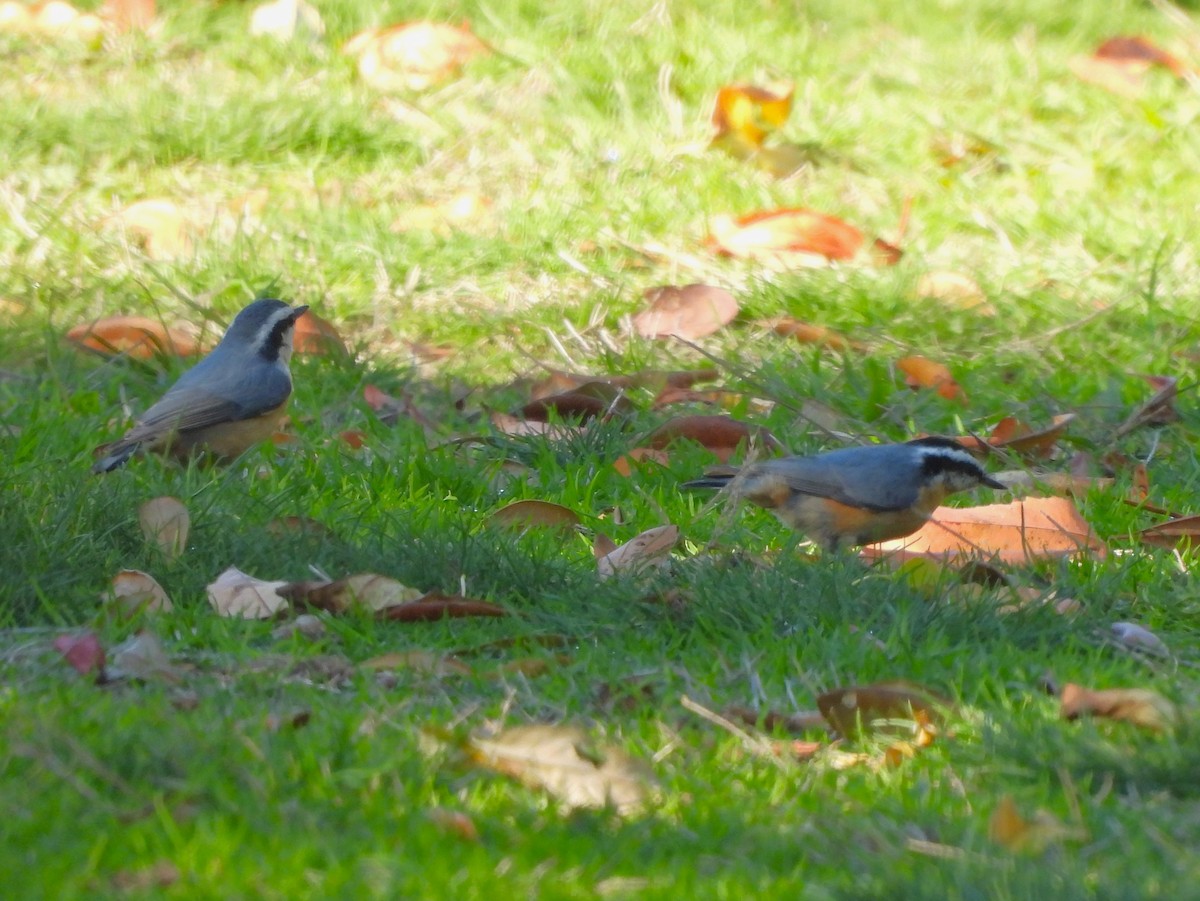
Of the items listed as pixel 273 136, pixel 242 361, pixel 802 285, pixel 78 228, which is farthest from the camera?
pixel 273 136

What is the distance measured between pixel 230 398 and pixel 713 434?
175 centimetres

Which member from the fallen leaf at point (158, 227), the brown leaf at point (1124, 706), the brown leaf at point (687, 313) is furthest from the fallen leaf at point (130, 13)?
the brown leaf at point (1124, 706)

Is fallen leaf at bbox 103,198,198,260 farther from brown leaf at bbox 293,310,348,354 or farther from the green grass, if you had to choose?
brown leaf at bbox 293,310,348,354

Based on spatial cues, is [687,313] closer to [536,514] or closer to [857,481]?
[857,481]

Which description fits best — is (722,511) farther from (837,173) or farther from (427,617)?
(837,173)

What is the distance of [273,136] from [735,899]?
6.95 meters

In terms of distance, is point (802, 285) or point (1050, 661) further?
point (802, 285)

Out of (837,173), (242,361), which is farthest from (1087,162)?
(242,361)

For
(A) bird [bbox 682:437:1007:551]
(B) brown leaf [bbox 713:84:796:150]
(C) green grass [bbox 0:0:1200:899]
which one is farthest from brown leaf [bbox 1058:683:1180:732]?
(B) brown leaf [bbox 713:84:796:150]

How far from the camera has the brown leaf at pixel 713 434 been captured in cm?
620

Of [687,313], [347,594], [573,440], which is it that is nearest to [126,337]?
[573,440]

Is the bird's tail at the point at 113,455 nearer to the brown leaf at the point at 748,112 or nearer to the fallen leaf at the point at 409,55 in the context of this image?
the brown leaf at the point at 748,112

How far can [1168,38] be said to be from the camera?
37.1 feet

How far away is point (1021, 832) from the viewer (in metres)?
3.07
